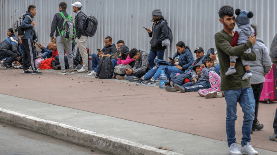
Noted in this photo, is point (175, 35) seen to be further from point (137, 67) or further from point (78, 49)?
point (78, 49)

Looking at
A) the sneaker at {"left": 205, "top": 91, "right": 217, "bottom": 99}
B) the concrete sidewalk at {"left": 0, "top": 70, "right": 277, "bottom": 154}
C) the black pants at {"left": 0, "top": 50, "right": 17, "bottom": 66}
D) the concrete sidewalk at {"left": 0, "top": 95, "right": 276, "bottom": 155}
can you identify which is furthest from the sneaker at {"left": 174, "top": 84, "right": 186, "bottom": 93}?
the black pants at {"left": 0, "top": 50, "right": 17, "bottom": 66}

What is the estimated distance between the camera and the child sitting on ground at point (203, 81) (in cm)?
1028

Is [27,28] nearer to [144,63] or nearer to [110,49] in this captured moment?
[110,49]

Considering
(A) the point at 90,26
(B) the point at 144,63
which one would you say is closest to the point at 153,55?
(B) the point at 144,63

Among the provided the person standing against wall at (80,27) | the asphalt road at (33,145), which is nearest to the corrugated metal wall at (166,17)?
the person standing against wall at (80,27)

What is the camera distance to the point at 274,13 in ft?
36.0

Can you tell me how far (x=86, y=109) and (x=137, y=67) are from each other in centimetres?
537

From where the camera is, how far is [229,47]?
494 centimetres

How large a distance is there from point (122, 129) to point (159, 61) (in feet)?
19.6

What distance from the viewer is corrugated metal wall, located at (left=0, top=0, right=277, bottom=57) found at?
11.2m

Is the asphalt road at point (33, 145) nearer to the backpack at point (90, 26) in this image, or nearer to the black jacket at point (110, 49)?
the black jacket at point (110, 49)

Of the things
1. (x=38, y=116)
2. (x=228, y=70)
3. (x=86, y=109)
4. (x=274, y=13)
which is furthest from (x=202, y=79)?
(x=228, y=70)

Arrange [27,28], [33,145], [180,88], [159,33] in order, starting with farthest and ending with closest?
[27,28]
[159,33]
[180,88]
[33,145]

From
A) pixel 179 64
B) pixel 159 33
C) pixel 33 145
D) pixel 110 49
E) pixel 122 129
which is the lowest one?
pixel 33 145
